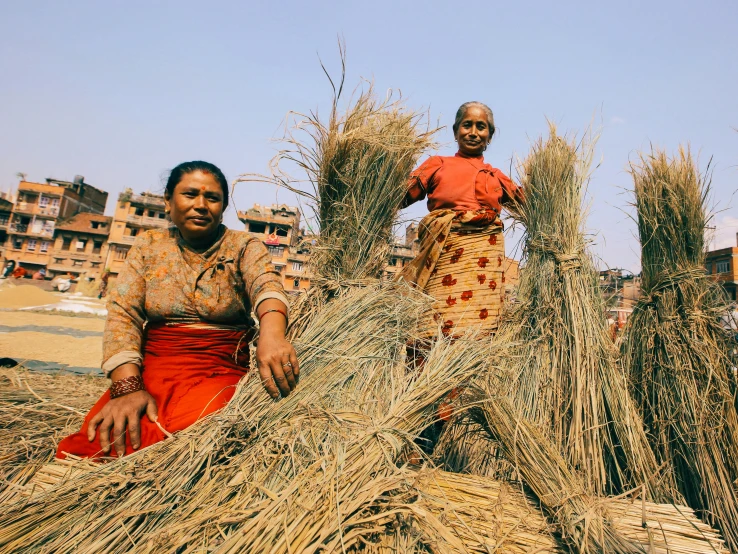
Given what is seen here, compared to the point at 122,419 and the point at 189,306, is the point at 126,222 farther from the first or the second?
the point at 122,419

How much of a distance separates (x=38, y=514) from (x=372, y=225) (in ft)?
5.82

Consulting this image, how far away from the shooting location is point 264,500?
109 centimetres

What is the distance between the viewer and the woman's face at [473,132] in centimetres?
279

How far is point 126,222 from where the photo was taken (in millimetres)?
41844

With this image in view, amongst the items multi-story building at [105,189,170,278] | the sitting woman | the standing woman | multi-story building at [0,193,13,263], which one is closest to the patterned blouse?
the sitting woman

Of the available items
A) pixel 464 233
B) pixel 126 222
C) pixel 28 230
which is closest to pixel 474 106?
pixel 464 233

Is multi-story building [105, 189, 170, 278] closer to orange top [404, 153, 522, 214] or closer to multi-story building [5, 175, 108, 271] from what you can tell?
multi-story building [5, 175, 108, 271]

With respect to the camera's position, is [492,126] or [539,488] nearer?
[539,488]

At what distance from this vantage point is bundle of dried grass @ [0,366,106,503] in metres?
1.50

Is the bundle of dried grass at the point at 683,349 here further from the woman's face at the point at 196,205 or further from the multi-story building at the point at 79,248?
the multi-story building at the point at 79,248

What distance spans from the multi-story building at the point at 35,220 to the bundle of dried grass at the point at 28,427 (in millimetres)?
51660

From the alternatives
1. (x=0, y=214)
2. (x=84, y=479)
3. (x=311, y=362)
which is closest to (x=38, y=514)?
(x=84, y=479)

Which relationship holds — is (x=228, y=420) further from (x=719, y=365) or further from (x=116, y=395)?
(x=719, y=365)

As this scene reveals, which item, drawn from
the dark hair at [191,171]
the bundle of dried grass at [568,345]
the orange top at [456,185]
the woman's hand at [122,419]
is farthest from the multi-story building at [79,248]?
the bundle of dried grass at [568,345]
